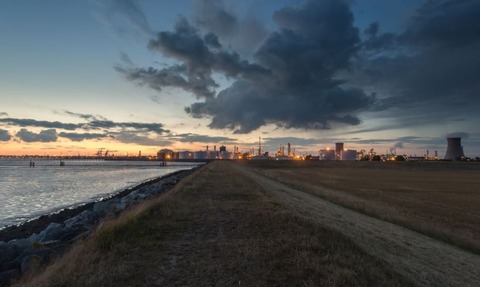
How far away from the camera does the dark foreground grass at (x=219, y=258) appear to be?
27.9 ft

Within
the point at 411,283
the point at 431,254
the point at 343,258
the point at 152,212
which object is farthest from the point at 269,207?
the point at 411,283

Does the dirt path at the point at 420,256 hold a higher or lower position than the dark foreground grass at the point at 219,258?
lower

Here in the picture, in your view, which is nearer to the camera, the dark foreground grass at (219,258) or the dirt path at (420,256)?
the dark foreground grass at (219,258)

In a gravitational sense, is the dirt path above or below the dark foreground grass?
below

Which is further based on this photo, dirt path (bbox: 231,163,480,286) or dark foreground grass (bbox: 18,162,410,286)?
dirt path (bbox: 231,163,480,286)

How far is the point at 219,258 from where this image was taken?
33.7 feet

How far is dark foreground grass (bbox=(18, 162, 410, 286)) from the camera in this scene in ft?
27.9

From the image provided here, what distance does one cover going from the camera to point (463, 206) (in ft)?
102

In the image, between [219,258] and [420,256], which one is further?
[420,256]

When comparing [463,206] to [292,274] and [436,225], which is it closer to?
[436,225]

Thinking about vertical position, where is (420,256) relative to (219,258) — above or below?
below

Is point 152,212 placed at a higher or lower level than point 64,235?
higher

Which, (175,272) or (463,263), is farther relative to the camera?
(463,263)

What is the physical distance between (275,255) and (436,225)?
1675cm
